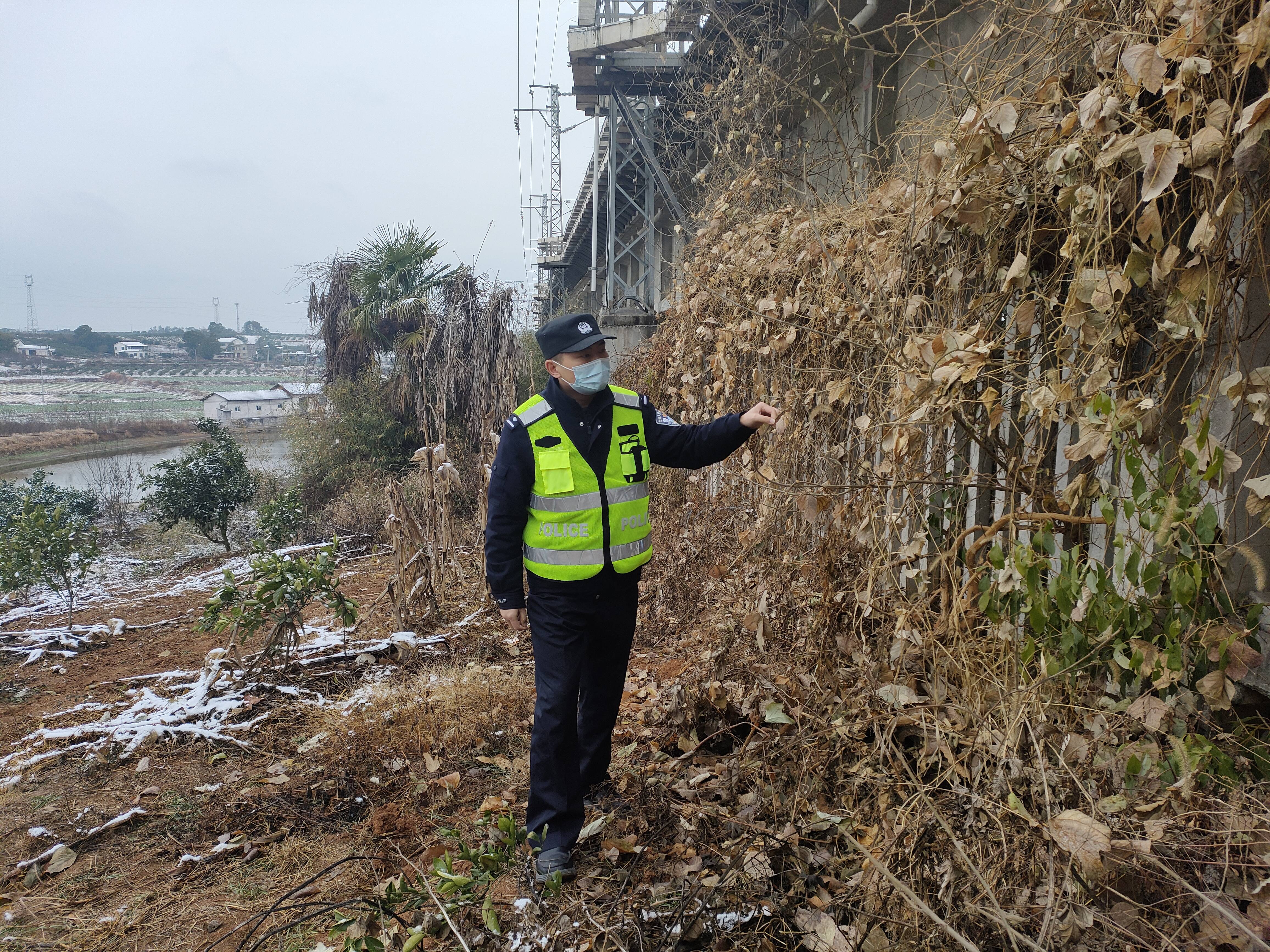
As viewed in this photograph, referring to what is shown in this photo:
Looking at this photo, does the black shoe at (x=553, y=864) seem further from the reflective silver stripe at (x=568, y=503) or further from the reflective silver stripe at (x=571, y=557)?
the reflective silver stripe at (x=568, y=503)

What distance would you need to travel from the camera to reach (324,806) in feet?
11.9

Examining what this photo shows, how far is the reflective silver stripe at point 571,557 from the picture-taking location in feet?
9.80

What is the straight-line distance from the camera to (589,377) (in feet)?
10.3

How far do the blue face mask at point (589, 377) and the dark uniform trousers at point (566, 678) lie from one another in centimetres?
83

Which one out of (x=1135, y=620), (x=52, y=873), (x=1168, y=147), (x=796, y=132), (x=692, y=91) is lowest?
(x=52, y=873)

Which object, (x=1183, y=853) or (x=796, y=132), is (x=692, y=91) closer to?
(x=796, y=132)

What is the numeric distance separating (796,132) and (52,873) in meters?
7.59

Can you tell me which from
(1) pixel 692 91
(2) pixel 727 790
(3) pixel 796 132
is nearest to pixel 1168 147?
(2) pixel 727 790

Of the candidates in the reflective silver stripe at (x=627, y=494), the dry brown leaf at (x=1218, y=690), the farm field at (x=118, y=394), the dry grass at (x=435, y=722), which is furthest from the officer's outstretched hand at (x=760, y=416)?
the farm field at (x=118, y=394)

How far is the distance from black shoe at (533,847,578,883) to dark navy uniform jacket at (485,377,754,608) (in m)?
0.94

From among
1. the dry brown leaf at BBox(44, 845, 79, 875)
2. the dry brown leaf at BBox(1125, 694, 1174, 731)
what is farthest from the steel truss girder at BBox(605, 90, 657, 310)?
the dry brown leaf at BBox(1125, 694, 1174, 731)

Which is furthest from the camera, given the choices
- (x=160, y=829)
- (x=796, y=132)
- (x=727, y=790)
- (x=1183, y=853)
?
(x=796, y=132)

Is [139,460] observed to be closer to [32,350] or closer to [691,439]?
[691,439]

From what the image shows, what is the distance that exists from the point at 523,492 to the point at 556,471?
17 cm
